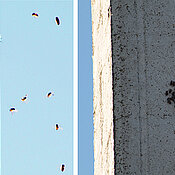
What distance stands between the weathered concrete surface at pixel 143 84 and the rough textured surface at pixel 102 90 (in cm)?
2

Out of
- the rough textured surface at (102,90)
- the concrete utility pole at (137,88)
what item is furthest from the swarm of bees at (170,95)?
the rough textured surface at (102,90)

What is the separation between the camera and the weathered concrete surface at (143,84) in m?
0.90

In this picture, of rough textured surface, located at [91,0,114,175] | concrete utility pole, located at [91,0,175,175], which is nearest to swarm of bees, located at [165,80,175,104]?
concrete utility pole, located at [91,0,175,175]

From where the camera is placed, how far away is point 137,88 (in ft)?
3.04

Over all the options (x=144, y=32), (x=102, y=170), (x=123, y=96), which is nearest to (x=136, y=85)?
(x=123, y=96)

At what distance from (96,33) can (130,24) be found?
19cm

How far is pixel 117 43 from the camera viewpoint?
94 centimetres

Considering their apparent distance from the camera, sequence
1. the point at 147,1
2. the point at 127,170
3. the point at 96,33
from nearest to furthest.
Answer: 1. the point at 127,170
2. the point at 147,1
3. the point at 96,33

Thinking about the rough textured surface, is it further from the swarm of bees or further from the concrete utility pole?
the swarm of bees

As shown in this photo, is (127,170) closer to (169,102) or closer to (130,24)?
(169,102)

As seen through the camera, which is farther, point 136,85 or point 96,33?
point 96,33

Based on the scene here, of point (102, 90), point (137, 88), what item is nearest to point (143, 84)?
point (137, 88)

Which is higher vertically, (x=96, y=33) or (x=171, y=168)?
(x=96, y=33)

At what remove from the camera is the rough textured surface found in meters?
0.93
